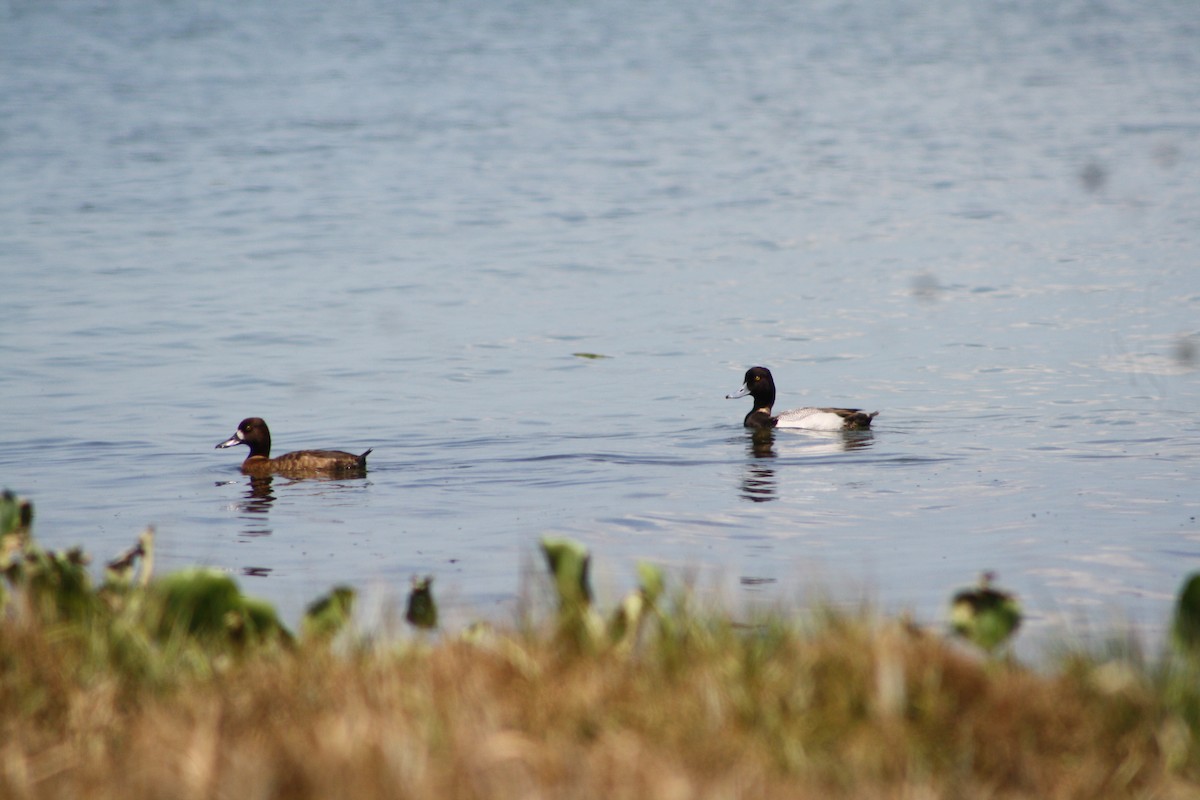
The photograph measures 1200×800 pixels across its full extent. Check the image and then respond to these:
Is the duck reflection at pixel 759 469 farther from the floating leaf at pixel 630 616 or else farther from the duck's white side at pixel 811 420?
the floating leaf at pixel 630 616

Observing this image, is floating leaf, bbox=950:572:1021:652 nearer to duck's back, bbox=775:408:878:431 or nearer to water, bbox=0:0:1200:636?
water, bbox=0:0:1200:636

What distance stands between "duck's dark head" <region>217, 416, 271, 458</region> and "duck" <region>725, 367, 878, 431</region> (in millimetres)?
4578

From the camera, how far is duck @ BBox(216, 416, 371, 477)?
42.7ft

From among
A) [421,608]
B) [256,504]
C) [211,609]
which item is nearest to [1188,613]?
[421,608]

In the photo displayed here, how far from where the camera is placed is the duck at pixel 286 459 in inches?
512

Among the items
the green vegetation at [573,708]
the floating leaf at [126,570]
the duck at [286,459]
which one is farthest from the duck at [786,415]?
the floating leaf at [126,570]

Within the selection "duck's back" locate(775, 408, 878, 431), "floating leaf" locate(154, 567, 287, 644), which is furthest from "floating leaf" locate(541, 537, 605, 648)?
"duck's back" locate(775, 408, 878, 431)

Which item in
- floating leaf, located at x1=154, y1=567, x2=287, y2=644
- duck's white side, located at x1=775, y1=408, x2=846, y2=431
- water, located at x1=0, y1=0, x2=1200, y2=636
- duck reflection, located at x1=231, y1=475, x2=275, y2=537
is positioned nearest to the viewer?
floating leaf, located at x1=154, y1=567, x2=287, y2=644

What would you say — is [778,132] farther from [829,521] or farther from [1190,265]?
[829,521]

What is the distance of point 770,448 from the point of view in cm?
1453

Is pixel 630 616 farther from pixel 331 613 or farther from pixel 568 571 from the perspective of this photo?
pixel 331 613

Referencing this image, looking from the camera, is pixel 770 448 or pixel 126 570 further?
pixel 770 448

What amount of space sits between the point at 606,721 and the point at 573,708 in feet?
0.40

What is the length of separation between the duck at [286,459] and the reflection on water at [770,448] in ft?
10.4
